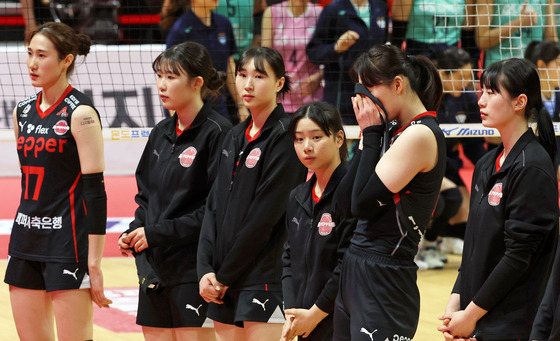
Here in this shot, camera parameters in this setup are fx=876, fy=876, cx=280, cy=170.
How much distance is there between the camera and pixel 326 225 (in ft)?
11.8

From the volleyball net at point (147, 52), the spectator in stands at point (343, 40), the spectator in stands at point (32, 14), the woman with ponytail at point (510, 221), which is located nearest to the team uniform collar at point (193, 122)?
the woman with ponytail at point (510, 221)

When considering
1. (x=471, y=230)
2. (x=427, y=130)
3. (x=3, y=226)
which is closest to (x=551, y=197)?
(x=471, y=230)

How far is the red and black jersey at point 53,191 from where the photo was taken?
13.9ft

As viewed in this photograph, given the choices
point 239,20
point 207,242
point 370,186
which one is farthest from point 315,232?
point 239,20

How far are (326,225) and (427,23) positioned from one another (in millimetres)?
5291

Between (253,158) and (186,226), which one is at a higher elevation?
(253,158)

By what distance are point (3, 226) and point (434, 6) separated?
15.4 feet

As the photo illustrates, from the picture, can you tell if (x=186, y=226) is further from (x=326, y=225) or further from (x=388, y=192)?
(x=388, y=192)

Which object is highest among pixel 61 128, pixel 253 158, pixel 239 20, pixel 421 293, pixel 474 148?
pixel 239 20

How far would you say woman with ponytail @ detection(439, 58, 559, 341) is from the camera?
10.7ft

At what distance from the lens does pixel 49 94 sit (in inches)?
171

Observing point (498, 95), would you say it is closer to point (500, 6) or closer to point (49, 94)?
point (49, 94)

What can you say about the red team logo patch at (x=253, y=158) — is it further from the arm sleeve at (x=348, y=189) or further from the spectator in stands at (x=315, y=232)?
the arm sleeve at (x=348, y=189)

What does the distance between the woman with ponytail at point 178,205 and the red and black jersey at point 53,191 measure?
0.26m
